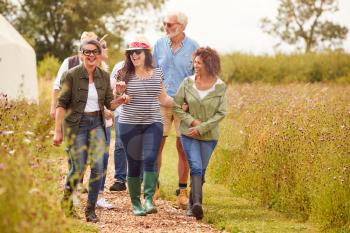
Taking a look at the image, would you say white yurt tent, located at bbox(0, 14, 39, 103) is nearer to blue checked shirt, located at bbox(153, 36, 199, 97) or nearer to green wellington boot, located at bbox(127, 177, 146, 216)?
blue checked shirt, located at bbox(153, 36, 199, 97)

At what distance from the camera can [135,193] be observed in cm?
899

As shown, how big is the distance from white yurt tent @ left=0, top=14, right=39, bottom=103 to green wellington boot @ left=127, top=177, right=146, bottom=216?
33.4ft

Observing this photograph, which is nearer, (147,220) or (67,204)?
(67,204)

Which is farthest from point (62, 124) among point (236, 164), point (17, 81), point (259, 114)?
point (17, 81)

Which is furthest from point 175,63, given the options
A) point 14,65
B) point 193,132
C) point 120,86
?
point 14,65

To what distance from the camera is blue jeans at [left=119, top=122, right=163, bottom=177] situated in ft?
28.5

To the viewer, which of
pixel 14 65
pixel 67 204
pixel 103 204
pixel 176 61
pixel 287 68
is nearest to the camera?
pixel 67 204

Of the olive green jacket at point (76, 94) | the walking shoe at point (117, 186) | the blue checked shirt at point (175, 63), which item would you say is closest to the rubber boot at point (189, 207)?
the blue checked shirt at point (175, 63)

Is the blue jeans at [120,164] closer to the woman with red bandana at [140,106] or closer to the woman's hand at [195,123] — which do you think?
the woman with red bandana at [140,106]

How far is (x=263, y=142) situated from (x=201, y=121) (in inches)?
72.7

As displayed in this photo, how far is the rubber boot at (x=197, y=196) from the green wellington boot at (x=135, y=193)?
60cm

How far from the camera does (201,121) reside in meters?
8.98

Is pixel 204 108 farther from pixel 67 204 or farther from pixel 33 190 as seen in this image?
pixel 33 190

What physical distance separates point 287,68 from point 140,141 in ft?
108
